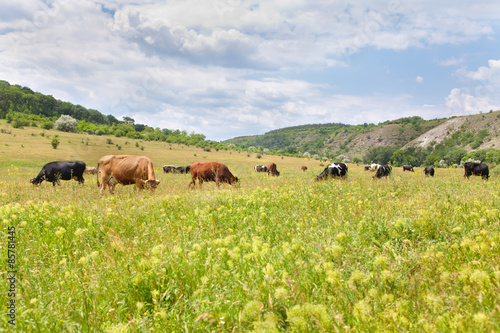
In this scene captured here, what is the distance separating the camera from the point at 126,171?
484 inches

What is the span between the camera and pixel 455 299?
178cm

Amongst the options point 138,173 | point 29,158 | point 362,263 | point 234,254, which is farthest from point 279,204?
point 29,158

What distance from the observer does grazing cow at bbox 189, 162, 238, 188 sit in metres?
13.5

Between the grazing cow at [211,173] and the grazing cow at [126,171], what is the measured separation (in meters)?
2.37

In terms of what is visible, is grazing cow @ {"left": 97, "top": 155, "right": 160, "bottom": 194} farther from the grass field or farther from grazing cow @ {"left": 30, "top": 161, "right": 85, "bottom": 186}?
the grass field

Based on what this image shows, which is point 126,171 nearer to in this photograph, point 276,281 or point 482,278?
point 276,281

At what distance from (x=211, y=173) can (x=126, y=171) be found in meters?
4.23

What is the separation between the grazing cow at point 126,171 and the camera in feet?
38.9

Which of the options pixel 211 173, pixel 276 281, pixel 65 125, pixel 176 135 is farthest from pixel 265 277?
pixel 176 135

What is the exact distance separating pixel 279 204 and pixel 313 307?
481 cm

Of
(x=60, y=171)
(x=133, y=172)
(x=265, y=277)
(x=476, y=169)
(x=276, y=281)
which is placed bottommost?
(x=60, y=171)

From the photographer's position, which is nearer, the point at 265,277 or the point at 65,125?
the point at 265,277

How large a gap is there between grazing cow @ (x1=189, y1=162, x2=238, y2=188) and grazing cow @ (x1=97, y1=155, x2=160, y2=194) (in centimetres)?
237

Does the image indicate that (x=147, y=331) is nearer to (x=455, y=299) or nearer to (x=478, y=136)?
(x=455, y=299)
